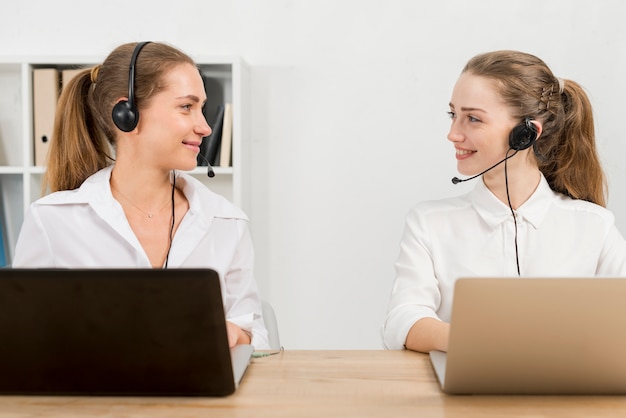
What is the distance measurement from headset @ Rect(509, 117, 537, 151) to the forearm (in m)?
0.58

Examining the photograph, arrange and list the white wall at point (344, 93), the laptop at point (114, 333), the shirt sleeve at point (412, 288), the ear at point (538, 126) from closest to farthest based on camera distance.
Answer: the laptop at point (114, 333) → the shirt sleeve at point (412, 288) → the ear at point (538, 126) → the white wall at point (344, 93)

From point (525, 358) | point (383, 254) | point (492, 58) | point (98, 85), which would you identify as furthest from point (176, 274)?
point (383, 254)

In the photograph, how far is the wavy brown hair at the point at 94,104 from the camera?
1907mm

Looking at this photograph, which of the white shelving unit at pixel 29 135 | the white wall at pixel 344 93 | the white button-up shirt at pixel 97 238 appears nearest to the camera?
the white button-up shirt at pixel 97 238

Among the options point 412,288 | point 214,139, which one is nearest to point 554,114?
point 412,288

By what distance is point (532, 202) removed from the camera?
6.46 feet

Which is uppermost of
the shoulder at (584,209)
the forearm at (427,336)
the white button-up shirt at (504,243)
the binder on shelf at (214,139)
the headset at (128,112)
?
the headset at (128,112)

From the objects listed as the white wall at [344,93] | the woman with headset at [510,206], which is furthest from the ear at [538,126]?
the white wall at [344,93]

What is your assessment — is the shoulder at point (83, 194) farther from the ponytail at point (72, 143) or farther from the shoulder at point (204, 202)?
the shoulder at point (204, 202)

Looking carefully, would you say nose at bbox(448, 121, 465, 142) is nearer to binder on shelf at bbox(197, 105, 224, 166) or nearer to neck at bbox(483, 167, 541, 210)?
neck at bbox(483, 167, 541, 210)

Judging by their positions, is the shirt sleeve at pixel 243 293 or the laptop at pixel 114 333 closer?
the laptop at pixel 114 333

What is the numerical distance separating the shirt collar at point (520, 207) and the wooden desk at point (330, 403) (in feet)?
2.79

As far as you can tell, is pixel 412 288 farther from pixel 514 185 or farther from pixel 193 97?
pixel 193 97

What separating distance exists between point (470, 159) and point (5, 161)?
2.19 m
